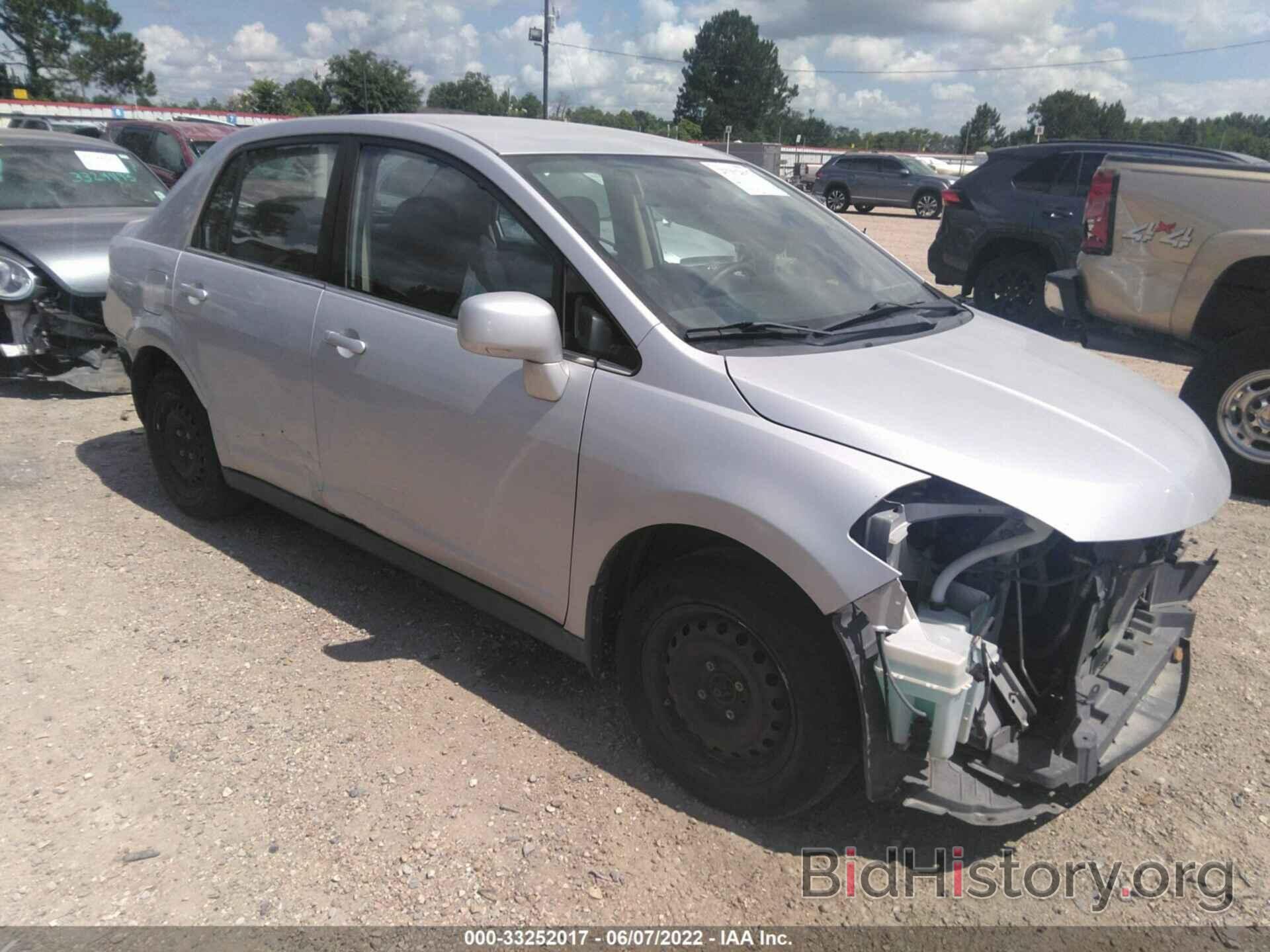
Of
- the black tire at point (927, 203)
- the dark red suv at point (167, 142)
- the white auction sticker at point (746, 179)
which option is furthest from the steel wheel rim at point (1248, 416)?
the black tire at point (927, 203)

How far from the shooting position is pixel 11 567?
13.3 feet

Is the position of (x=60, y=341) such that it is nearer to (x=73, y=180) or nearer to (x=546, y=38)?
(x=73, y=180)

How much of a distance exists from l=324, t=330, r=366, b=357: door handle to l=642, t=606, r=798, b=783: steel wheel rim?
1.46 m

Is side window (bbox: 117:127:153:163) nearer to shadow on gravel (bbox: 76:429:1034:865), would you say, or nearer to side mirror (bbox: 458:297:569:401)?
shadow on gravel (bbox: 76:429:1034:865)

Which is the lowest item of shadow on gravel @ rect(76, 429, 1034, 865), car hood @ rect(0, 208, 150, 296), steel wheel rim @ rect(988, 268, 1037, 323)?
shadow on gravel @ rect(76, 429, 1034, 865)

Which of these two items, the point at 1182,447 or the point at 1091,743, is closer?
the point at 1091,743

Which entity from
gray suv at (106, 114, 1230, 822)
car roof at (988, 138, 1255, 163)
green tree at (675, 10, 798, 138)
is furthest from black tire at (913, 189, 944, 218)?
green tree at (675, 10, 798, 138)

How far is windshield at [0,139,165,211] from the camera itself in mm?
7195

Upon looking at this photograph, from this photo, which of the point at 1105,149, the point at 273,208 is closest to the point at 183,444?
the point at 273,208

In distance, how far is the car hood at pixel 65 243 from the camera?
6.29 metres

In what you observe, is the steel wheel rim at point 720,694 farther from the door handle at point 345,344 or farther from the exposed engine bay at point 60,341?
the exposed engine bay at point 60,341

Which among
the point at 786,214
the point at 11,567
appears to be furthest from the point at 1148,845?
the point at 11,567

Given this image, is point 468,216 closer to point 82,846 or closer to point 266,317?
point 266,317

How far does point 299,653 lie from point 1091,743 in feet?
8.70
